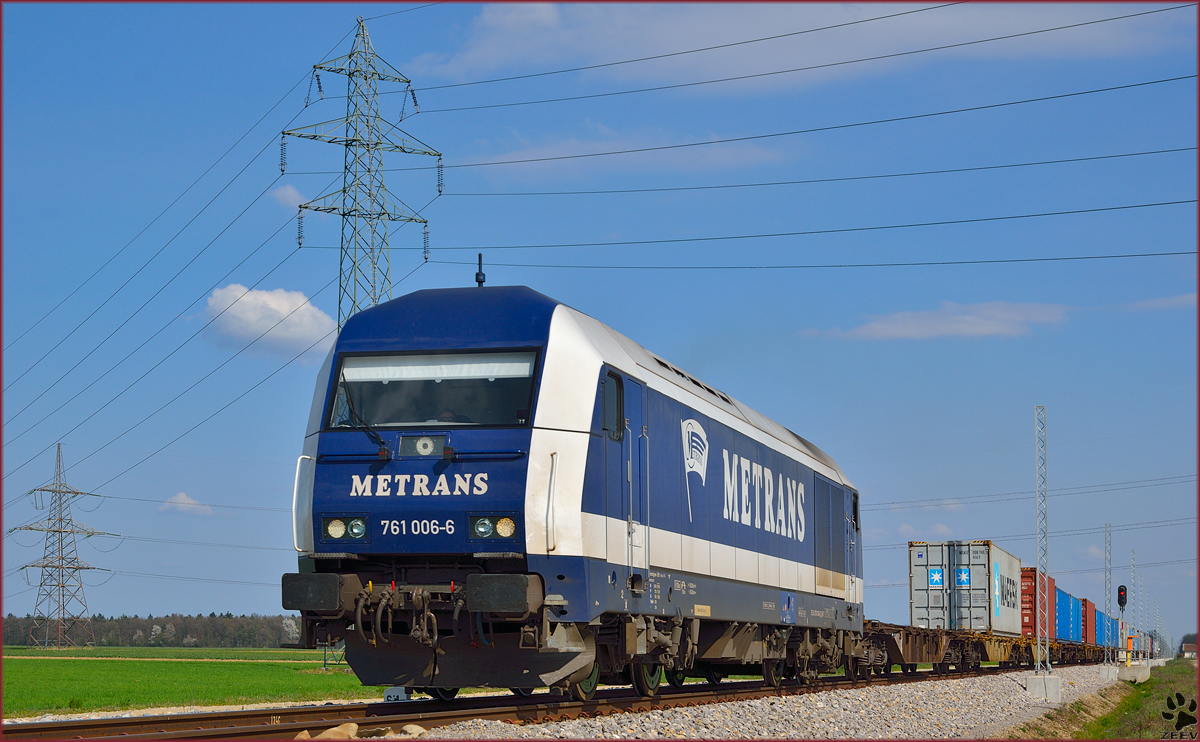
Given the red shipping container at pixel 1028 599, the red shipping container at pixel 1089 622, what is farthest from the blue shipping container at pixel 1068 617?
the red shipping container at pixel 1028 599

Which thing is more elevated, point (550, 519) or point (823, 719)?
point (550, 519)

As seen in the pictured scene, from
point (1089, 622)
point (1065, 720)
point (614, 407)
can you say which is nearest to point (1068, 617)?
point (1089, 622)

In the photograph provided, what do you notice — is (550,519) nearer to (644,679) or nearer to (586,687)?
(586,687)

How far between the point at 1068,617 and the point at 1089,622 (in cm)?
1063

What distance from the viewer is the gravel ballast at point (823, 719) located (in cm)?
1147

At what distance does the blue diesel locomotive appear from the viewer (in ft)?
38.6

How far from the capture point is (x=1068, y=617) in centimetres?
5553

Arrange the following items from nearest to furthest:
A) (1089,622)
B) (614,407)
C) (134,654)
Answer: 1. (614,407)
2. (1089,622)
3. (134,654)

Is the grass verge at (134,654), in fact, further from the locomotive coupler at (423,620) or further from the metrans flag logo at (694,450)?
the locomotive coupler at (423,620)

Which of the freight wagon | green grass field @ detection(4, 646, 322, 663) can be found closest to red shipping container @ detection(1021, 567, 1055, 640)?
the freight wagon

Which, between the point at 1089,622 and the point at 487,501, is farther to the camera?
the point at 1089,622

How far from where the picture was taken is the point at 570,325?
12.7m

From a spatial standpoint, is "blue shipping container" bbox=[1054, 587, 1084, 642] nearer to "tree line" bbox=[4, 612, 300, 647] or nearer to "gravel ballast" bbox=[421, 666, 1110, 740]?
"gravel ballast" bbox=[421, 666, 1110, 740]

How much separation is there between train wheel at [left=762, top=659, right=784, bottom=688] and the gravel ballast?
137cm
